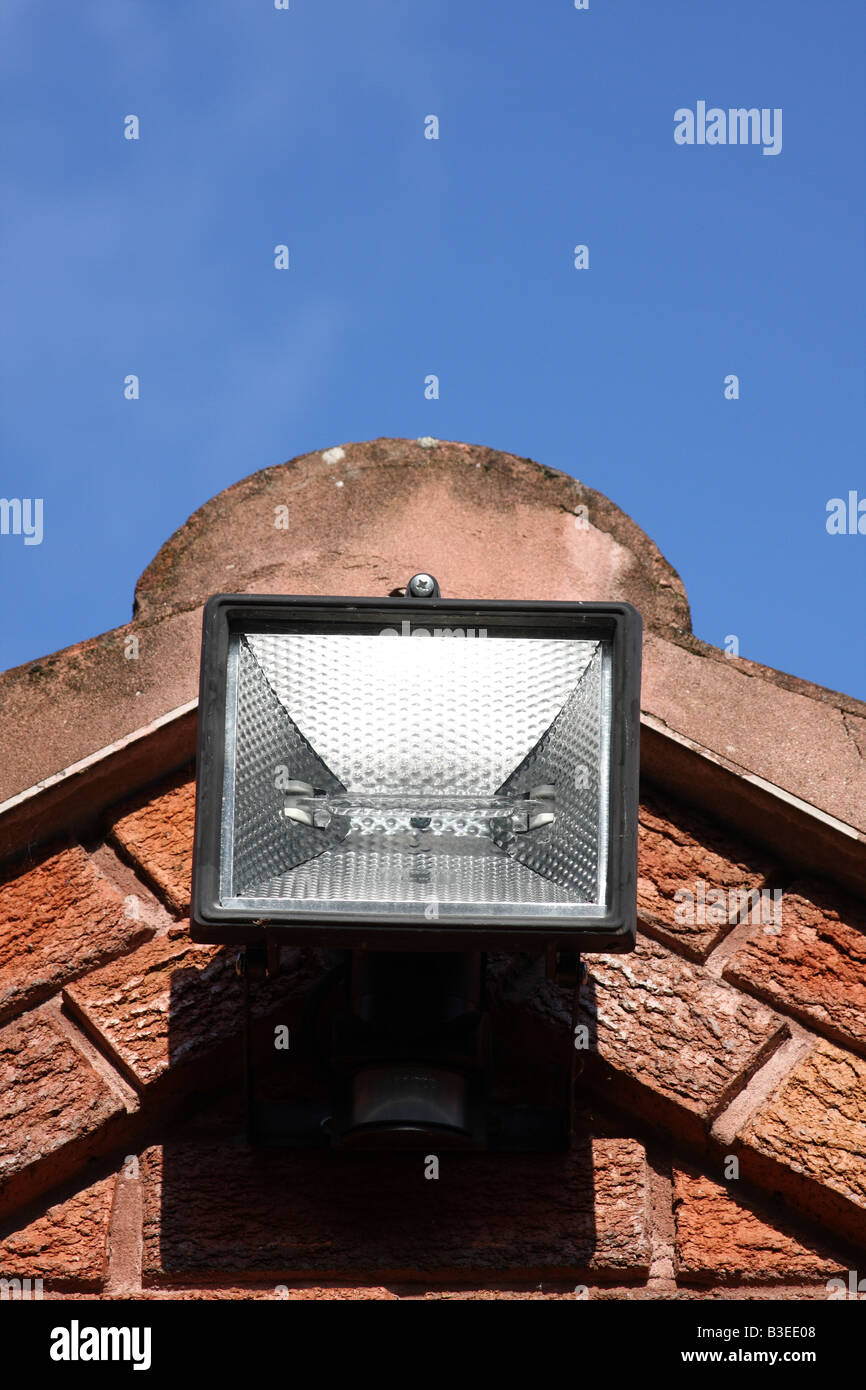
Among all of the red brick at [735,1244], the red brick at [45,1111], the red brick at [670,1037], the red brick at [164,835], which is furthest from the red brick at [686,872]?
the red brick at [45,1111]

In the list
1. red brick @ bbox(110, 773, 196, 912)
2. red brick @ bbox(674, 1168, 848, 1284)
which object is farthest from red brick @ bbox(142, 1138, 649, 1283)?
red brick @ bbox(110, 773, 196, 912)

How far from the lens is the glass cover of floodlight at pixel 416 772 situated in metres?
2.16

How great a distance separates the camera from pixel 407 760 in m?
2.29

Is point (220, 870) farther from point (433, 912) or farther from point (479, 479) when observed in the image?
point (479, 479)

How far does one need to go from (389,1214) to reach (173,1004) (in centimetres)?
43

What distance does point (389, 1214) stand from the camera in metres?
2.43

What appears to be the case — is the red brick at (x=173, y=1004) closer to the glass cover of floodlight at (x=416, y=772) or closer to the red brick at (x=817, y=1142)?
the glass cover of floodlight at (x=416, y=772)

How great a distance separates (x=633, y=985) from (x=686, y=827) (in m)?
0.29

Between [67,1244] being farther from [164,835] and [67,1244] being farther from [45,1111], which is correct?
[164,835]

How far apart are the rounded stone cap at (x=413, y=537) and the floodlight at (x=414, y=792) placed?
0.68m

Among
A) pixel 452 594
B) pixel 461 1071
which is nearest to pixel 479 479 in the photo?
pixel 452 594

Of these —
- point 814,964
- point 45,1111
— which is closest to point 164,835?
point 45,1111

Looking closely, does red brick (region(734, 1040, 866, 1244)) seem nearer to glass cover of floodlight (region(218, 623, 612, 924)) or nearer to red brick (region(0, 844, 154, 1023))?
glass cover of floodlight (region(218, 623, 612, 924))

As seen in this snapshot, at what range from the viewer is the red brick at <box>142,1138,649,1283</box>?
7.83 feet
